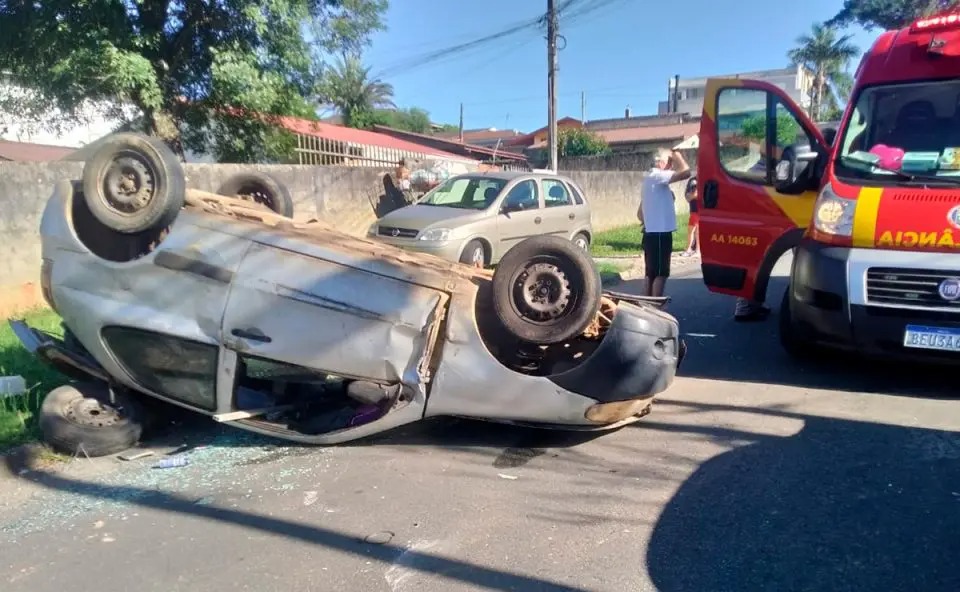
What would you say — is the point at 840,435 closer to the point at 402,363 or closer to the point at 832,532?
the point at 832,532

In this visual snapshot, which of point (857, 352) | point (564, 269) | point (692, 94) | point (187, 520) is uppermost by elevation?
point (692, 94)

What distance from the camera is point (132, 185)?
4.31 m

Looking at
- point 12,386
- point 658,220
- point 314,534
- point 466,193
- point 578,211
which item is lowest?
point 314,534

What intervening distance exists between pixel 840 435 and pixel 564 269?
1929 millimetres

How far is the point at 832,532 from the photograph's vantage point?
3195mm

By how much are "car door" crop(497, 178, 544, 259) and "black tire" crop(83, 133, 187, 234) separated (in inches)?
276

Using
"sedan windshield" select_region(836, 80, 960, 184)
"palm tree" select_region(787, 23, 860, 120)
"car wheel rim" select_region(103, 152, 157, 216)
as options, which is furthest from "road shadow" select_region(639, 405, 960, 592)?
"palm tree" select_region(787, 23, 860, 120)

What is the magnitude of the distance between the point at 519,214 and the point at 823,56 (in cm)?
4278

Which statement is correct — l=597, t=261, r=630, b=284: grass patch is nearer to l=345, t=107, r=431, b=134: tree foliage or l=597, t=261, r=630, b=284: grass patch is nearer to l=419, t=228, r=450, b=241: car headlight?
l=419, t=228, r=450, b=241: car headlight

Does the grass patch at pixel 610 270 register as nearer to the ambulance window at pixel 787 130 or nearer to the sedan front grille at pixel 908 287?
the ambulance window at pixel 787 130

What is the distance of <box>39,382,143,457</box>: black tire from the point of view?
14.1 feet

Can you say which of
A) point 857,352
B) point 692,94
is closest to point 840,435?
point 857,352

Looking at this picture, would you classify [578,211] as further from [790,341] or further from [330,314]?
[330,314]

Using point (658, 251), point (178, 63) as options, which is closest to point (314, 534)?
point (658, 251)
